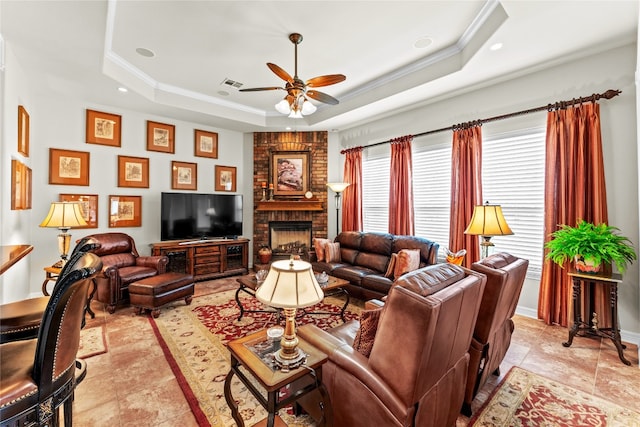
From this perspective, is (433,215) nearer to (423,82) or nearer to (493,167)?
(493,167)

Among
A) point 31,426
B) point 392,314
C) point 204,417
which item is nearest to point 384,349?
point 392,314

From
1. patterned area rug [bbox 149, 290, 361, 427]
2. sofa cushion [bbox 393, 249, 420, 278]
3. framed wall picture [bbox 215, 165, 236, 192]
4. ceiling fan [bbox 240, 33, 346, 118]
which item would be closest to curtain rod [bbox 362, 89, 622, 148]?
sofa cushion [bbox 393, 249, 420, 278]

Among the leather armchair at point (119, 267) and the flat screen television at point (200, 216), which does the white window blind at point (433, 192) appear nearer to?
the flat screen television at point (200, 216)

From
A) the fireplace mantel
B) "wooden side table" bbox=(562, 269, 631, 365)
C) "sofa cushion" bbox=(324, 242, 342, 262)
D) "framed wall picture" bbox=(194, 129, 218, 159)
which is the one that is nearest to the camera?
"wooden side table" bbox=(562, 269, 631, 365)

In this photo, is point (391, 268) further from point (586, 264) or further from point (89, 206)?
point (89, 206)

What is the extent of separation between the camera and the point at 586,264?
9.18 ft

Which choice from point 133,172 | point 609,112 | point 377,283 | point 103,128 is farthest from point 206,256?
point 609,112

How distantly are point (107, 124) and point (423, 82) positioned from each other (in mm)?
5106

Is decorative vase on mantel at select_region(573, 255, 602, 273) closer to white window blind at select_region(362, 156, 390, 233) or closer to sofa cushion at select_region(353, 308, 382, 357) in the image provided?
sofa cushion at select_region(353, 308, 382, 357)

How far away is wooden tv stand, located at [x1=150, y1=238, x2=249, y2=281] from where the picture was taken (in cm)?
501

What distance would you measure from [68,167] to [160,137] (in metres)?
1.48

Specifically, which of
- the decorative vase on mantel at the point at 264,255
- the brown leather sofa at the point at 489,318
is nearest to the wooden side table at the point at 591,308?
the brown leather sofa at the point at 489,318

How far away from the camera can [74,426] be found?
1.76 m

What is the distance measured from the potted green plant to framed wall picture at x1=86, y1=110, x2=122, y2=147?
6463 millimetres
